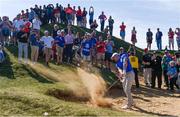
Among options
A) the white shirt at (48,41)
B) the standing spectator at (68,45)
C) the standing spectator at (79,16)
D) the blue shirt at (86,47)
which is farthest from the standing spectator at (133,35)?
the white shirt at (48,41)

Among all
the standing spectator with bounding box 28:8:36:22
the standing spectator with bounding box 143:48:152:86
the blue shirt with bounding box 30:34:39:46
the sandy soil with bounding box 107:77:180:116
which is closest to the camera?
the sandy soil with bounding box 107:77:180:116

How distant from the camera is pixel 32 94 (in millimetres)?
17781

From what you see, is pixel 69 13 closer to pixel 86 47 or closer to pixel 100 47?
pixel 100 47

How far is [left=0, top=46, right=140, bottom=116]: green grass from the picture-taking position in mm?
15734

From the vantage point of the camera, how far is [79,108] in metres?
15.8

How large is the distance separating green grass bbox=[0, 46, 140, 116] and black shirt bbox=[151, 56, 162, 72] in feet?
15.0

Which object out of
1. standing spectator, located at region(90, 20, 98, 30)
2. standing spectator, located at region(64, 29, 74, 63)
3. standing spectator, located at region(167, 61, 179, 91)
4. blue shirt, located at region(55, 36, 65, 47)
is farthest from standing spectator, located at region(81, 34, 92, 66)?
standing spectator, located at region(90, 20, 98, 30)

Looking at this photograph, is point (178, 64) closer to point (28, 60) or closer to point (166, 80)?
point (166, 80)

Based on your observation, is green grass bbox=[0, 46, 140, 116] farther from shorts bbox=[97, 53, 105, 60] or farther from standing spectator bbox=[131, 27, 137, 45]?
standing spectator bbox=[131, 27, 137, 45]

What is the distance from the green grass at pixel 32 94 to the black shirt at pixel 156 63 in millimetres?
4578

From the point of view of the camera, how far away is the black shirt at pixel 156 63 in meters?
27.0

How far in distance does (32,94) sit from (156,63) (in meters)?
11.1

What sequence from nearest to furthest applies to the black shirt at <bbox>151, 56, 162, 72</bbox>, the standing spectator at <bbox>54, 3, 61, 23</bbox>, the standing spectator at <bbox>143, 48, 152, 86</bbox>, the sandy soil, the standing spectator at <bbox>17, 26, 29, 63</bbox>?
the sandy soil → the standing spectator at <bbox>17, 26, 29, 63</bbox> → the black shirt at <bbox>151, 56, 162, 72</bbox> → the standing spectator at <bbox>143, 48, 152, 86</bbox> → the standing spectator at <bbox>54, 3, 61, 23</bbox>

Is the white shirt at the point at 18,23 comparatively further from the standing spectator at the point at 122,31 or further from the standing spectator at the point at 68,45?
the standing spectator at the point at 122,31
